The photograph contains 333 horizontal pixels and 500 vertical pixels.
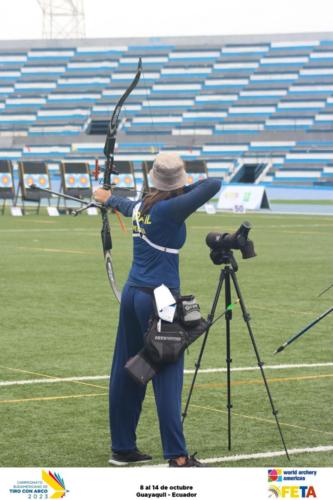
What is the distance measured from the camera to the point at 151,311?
6711 millimetres

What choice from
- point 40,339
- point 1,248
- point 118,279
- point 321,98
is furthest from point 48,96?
point 40,339

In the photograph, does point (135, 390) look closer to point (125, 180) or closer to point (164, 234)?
point (164, 234)

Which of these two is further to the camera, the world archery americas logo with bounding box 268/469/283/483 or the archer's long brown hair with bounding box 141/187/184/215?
the archer's long brown hair with bounding box 141/187/184/215

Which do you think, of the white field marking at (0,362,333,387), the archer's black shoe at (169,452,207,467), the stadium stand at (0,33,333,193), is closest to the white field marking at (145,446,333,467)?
the archer's black shoe at (169,452,207,467)

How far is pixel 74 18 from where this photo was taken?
97.6 m

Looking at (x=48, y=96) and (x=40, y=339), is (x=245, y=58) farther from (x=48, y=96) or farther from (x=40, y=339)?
(x=40, y=339)

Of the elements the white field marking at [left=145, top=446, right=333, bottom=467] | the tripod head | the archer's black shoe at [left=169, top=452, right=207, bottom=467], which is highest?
the tripod head

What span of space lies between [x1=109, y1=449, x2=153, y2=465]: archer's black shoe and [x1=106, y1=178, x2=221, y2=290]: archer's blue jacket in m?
1.03

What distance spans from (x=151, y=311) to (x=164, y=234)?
448mm

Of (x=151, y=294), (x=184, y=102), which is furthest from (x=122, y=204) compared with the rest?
(x=184, y=102)

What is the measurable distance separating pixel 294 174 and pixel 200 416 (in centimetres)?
5798

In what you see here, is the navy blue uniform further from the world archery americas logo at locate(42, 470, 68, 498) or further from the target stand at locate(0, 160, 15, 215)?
the target stand at locate(0, 160, 15, 215)

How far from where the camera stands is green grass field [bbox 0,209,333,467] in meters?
7.43

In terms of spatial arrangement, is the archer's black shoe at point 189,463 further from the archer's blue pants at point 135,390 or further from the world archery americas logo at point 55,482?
the world archery americas logo at point 55,482
